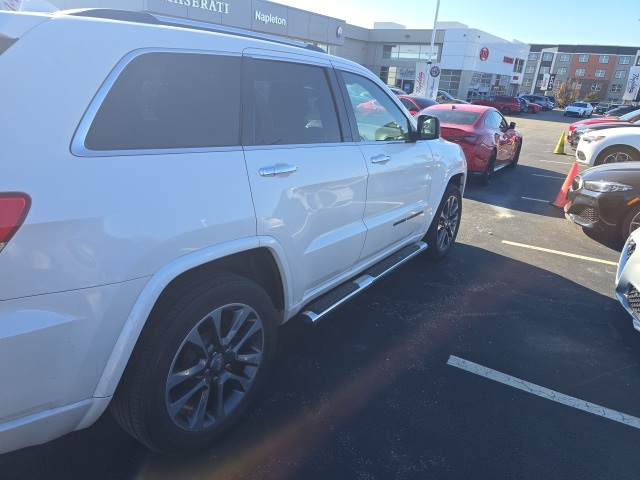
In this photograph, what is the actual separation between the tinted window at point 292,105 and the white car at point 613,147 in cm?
874

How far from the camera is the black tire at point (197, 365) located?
1920 millimetres

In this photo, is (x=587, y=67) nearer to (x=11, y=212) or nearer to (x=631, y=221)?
(x=631, y=221)

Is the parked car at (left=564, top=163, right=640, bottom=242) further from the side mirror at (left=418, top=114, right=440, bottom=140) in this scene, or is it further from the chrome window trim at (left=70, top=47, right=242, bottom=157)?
the chrome window trim at (left=70, top=47, right=242, bottom=157)

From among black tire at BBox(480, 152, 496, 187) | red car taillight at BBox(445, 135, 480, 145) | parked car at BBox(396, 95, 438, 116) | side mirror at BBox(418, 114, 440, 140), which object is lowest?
black tire at BBox(480, 152, 496, 187)

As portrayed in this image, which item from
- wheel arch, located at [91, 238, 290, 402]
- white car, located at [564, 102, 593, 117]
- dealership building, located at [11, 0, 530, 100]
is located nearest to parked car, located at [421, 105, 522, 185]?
wheel arch, located at [91, 238, 290, 402]

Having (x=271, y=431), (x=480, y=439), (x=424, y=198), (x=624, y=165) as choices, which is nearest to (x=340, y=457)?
(x=271, y=431)

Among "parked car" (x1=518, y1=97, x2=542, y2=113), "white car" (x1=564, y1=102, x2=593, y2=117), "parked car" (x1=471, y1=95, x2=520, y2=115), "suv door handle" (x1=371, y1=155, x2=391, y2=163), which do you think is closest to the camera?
"suv door handle" (x1=371, y1=155, x2=391, y2=163)

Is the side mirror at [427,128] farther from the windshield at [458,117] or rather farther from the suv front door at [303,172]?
the windshield at [458,117]

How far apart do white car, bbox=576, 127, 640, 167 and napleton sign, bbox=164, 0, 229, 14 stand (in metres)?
23.5

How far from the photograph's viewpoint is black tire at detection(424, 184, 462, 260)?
15.7ft

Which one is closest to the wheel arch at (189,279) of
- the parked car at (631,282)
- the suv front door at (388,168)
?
the suv front door at (388,168)

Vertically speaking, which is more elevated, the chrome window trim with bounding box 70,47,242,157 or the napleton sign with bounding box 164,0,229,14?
the napleton sign with bounding box 164,0,229,14

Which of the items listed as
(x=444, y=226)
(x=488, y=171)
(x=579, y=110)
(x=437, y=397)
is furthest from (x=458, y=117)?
(x=579, y=110)

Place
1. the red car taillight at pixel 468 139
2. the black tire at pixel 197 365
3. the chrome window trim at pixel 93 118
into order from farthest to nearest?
the red car taillight at pixel 468 139, the black tire at pixel 197 365, the chrome window trim at pixel 93 118
